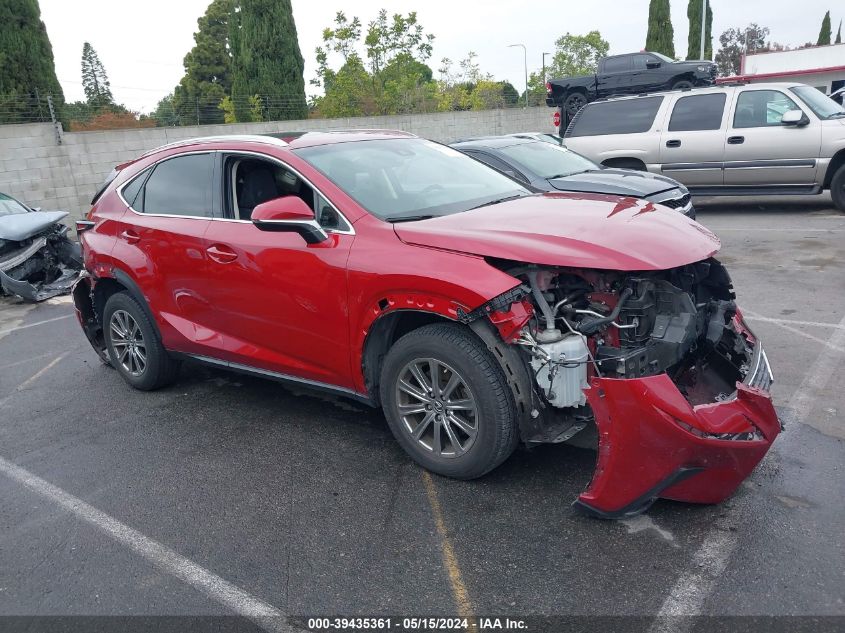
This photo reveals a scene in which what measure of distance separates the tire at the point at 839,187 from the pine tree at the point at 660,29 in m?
28.4

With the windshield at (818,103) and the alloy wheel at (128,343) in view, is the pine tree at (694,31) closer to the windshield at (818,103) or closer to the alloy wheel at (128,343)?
the windshield at (818,103)

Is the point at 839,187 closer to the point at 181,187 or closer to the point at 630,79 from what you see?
the point at 630,79

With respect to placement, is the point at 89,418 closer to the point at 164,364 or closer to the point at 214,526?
the point at 164,364

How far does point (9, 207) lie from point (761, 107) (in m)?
11.2

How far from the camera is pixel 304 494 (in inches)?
150

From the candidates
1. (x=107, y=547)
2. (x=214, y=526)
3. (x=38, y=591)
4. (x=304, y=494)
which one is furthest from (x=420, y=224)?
(x=38, y=591)

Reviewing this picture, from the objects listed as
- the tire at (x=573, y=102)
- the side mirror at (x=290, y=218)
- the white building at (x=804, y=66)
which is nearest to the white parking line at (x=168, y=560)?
the side mirror at (x=290, y=218)

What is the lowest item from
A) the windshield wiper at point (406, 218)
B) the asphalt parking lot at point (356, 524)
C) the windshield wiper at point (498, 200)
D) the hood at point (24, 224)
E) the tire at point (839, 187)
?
the asphalt parking lot at point (356, 524)

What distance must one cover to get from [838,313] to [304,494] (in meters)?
4.83

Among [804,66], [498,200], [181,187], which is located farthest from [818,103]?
[804,66]

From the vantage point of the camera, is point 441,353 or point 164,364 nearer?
point 441,353

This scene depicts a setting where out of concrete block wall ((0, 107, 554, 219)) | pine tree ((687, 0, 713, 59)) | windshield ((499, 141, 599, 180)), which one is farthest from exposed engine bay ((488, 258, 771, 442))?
pine tree ((687, 0, 713, 59))

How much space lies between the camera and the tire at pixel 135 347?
→ 5258 millimetres

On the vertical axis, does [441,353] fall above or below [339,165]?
below
